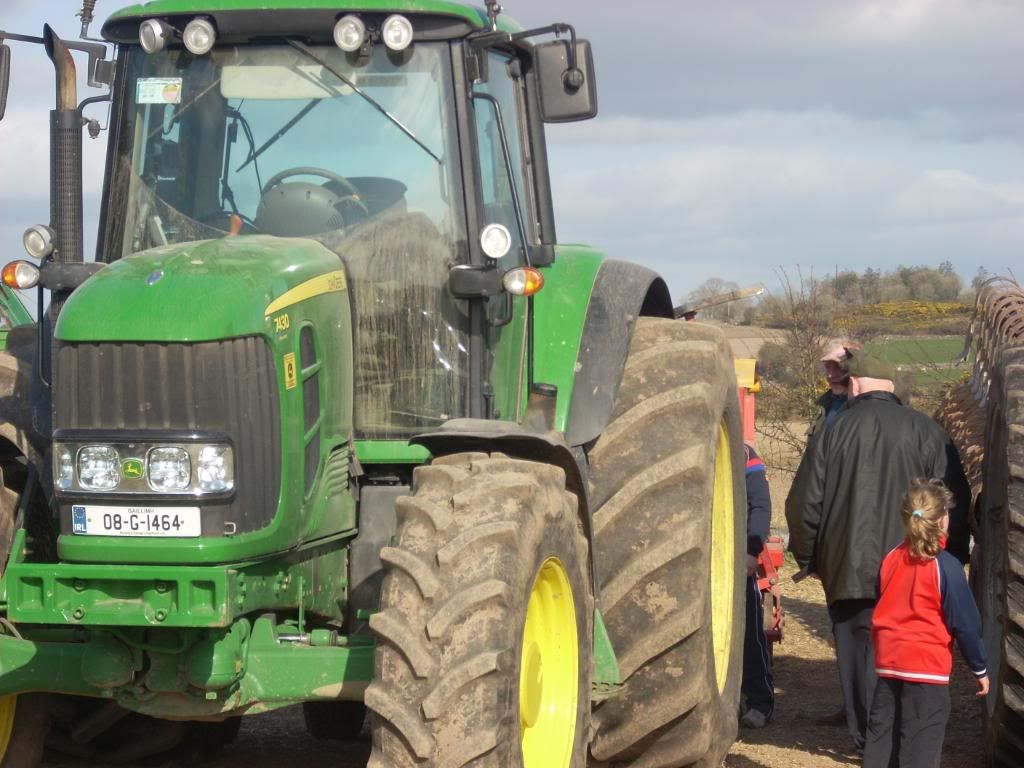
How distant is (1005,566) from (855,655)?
1058 mm

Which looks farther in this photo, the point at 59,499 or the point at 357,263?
the point at 357,263

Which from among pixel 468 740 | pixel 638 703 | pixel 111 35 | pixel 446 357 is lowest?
pixel 638 703

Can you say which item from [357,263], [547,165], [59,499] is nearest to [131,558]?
[59,499]

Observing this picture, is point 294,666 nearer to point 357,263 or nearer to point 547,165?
point 357,263

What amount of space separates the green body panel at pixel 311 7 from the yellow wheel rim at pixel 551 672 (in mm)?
1922

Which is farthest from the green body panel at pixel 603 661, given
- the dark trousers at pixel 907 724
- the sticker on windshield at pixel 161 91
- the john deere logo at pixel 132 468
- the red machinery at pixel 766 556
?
the red machinery at pixel 766 556

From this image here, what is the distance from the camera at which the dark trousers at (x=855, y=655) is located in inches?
274

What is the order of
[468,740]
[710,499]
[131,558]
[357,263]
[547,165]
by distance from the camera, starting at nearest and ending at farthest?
[468,740] < [131,558] < [357,263] < [710,499] < [547,165]

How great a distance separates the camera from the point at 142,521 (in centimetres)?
439

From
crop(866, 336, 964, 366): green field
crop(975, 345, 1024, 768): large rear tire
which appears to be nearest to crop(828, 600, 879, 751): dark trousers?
crop(975, 345, 1024, 768): large rear tire

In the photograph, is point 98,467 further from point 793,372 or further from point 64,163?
point 793,372

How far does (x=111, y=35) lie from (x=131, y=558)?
2.10 m

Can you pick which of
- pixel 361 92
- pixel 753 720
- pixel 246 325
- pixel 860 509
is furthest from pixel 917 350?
pixel 246 325

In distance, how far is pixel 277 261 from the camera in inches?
189
